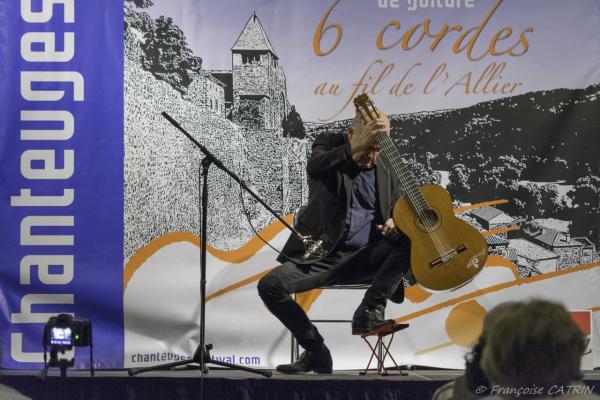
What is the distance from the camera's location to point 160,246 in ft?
17.1

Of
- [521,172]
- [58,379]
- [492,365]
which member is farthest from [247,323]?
[492,365]

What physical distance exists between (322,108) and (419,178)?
2.36ft

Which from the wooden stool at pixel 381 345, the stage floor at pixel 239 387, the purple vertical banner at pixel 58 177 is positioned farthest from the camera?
the purple vertical banner at pixel 58 177

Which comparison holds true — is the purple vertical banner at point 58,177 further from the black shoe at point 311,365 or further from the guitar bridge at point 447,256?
the guitar bridge at point 447,256

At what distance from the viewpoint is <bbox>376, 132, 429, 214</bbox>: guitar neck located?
189 inches

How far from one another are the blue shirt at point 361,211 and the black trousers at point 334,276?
6cm

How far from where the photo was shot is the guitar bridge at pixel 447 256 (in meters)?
4.82

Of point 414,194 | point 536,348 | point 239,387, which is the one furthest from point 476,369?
point 414,194

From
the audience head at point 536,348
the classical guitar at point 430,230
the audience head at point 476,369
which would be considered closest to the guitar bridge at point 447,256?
the classical guitar at point 430,230

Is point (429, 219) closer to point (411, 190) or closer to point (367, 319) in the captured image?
point (411, 190)

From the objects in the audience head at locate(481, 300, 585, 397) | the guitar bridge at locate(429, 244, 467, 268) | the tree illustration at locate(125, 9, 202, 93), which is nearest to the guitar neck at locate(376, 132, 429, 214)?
the guitar bridge at locate(429, 244, 467, 268)

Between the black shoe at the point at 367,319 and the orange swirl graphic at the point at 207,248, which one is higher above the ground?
the orange swirl graphic at the point at 207,248

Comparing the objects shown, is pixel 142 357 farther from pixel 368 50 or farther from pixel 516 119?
pixel 516 119

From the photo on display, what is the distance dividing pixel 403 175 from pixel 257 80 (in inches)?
44.9
